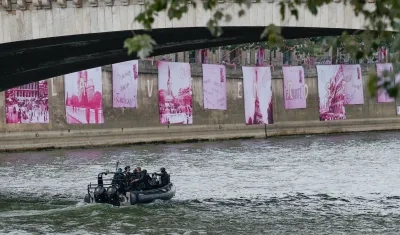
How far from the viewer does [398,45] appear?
1056cm

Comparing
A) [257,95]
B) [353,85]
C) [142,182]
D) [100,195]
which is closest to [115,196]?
[100,195]

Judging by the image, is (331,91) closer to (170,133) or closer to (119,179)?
(170,133)

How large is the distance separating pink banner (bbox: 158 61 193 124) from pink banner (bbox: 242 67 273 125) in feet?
16.6

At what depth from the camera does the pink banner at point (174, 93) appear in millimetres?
74750

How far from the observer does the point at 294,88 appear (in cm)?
8506

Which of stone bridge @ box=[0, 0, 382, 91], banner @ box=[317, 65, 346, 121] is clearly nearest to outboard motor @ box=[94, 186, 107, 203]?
stone bridge @ box=[0, 0, 382, 91]

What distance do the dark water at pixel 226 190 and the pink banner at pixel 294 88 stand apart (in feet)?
45.2

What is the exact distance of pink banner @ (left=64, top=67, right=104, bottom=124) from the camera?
6850 cm

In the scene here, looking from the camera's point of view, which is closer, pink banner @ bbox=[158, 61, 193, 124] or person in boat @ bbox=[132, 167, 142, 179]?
person in boat @ bbox=[132, 167, 142, 179]

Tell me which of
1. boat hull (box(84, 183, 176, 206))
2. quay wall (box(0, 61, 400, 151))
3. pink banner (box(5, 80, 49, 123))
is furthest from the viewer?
quay wall (box(0, 61, 400, 151))

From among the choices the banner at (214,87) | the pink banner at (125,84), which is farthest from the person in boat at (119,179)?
the banner at (214,87)

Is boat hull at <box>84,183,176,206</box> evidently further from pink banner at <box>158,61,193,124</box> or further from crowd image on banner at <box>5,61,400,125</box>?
pink banner at <box>158,61,193,124</box>

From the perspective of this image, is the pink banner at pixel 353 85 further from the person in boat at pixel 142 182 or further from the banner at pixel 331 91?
the person in boat at pixel 142 182

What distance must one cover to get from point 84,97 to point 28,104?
13.6ft
